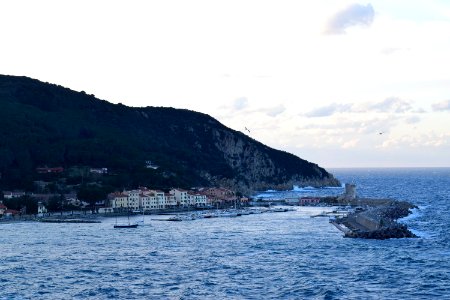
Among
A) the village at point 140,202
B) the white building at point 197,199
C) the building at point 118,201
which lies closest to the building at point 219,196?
the village at point 140,202

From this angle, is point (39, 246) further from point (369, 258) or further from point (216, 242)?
point (369, 258)

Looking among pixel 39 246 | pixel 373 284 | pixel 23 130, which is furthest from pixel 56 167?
pixel 373 284

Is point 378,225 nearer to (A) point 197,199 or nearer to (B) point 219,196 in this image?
(A) point 197,199

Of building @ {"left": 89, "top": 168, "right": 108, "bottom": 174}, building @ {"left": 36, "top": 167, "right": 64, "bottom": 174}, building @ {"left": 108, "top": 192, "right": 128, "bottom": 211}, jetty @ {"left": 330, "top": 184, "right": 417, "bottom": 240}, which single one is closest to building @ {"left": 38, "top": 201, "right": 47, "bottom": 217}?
building @ {"left": 108, "top": 192, "right": 128, "bottom": 211}

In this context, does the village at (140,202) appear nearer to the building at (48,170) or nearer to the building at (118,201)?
the building at (118,201)

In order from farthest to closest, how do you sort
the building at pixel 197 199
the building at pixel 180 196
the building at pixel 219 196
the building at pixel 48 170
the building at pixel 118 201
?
the building at pixel 48 170
the building at pixel 219 196
the building at pixel 197 199
the building at pixel 180 196
the building at pixel 118 201

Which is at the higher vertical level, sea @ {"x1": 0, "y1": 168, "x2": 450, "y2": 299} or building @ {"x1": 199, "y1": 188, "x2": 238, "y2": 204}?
building @ {"x1": 199, "y1": 188, "x2": 238, "y2": 204}

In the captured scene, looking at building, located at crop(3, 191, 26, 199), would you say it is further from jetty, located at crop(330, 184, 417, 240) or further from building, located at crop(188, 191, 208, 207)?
jetty, located at crop(330, 184, 417, 240)

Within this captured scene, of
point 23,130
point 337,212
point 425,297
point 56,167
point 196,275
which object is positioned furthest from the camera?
point 23,130
